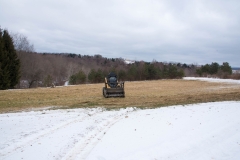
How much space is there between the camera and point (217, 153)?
18.3 ft

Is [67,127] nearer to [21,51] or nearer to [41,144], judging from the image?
[41,144]

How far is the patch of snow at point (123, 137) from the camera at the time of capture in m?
5.45

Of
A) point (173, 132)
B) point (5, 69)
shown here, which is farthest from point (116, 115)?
point (5, 69)

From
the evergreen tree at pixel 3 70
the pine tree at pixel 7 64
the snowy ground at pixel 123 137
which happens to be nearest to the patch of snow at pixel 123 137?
the snowy ground at pixel 123 137

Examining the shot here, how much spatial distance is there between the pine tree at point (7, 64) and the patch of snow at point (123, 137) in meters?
27.1

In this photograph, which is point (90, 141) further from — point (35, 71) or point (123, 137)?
point (35, 71)

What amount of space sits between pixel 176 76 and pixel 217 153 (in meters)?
65.2

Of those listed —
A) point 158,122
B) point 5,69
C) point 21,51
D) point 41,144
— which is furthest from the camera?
point 21,51

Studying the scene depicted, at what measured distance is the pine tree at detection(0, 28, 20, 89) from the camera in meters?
32.7

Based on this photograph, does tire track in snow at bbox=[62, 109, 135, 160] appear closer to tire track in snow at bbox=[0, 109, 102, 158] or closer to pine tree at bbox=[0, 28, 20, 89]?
tire track in snow at bbox=[0, 109, 102, 158]

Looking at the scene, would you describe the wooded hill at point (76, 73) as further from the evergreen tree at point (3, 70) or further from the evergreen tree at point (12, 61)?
the evergreen tree at point (3, 70)

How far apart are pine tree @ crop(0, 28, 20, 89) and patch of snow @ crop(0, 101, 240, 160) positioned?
27.1 meters

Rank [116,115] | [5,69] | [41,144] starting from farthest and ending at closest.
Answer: [5,69], [116,115], [41,144]

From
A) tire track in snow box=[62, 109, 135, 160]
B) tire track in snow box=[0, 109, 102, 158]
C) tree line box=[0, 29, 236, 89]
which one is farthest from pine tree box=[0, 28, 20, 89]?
tire track in snow box=[62, 109, 135, 160]
